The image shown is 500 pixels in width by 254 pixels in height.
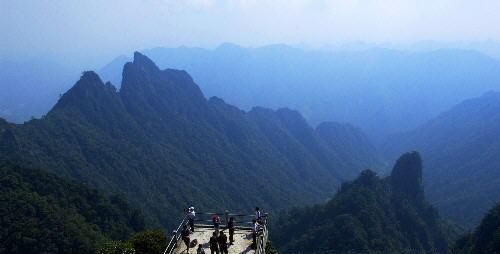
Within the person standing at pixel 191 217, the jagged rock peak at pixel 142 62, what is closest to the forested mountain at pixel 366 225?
the person standing at pixel 191 217

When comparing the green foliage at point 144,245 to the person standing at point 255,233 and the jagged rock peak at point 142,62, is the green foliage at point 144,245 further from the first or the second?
the jagged rock peak at point 142,62

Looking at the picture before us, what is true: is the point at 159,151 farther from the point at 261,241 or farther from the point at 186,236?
the point at 261,241

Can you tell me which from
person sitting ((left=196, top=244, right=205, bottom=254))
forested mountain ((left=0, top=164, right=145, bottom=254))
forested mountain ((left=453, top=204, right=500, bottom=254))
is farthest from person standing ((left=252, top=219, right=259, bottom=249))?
forested mountain ((left=453, top=204, right=500, bottom=254))

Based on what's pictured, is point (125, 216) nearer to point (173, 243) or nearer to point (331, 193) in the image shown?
point (173, 243)

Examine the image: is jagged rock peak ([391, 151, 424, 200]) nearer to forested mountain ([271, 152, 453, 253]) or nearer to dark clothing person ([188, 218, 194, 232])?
forested mountain ([271, 152, 453, 253])

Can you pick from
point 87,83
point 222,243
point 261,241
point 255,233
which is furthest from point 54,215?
point 87,83

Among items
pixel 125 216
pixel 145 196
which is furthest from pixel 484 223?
pixel 145 196

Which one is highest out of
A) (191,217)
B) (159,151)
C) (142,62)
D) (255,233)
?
(142,62)
